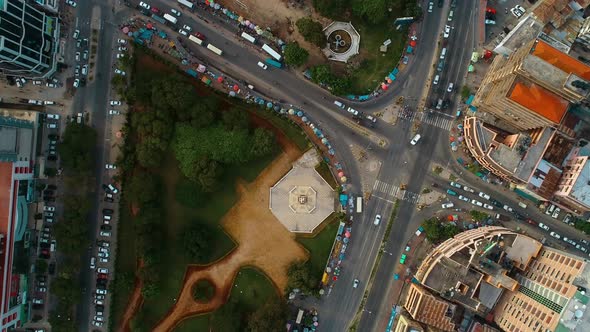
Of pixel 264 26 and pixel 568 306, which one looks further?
pixel 264 26

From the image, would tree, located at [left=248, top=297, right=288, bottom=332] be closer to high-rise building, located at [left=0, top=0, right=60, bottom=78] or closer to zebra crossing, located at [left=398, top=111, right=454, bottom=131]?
zebra crossing, located at [left=398, top=111, right=454, bottom=131]

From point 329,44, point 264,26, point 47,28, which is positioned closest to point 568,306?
point 329,44

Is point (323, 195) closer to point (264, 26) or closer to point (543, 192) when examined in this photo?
point (264, 26)

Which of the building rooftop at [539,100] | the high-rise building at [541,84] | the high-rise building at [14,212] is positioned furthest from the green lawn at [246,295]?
the building rooftop at [539,100]

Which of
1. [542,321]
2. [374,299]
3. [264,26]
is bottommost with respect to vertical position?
[374,299]

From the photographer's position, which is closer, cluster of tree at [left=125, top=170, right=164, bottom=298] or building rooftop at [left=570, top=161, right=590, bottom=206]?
building rooftop at [left=570, top=161, right=590, bottom=206]

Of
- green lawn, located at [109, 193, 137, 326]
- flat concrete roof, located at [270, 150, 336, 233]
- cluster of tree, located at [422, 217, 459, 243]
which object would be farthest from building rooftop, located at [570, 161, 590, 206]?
green lawn, located at [109, 193, 137, 326]
